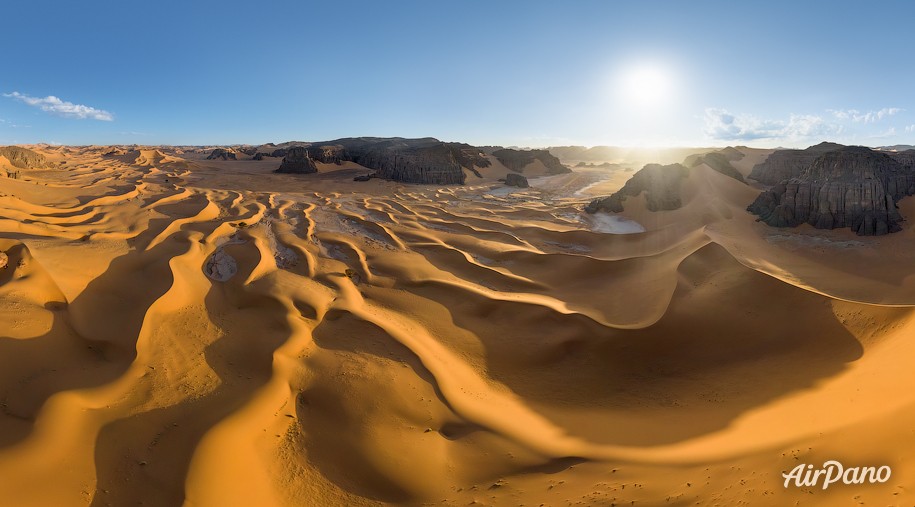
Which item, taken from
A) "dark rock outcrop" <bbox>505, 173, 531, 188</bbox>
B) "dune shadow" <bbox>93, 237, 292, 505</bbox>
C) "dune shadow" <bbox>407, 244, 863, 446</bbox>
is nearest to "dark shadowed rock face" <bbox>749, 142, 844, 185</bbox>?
"dark rock outcrop" <bbox>505, 173, 531, 188</bbox>

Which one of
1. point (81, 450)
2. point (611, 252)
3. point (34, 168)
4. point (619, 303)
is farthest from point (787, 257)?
point (34, 168)

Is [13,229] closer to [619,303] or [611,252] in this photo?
[619,303]

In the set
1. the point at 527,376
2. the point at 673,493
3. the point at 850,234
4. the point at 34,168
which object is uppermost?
the point at 34,168

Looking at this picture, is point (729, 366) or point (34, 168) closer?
point (729, 366)

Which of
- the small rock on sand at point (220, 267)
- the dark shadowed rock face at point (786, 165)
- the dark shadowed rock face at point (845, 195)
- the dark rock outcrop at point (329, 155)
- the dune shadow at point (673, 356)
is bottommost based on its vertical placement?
the dune shadow at point (673, 356)

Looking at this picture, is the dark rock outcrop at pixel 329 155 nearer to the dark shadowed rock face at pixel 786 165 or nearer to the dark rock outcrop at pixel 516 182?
the dark rock outcrop at pixel 516 182

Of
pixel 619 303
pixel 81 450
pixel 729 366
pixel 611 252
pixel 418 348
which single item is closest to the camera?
pixel 81 450

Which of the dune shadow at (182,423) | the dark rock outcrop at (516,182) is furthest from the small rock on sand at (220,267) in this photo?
the dark rock outcrop at (516,182)
